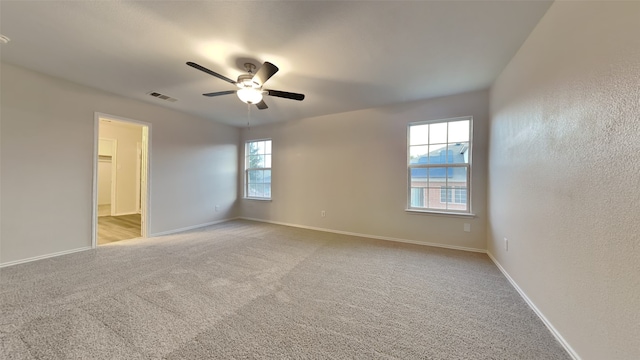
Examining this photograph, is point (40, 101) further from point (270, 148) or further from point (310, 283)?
point (310, 283)

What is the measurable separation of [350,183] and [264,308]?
9.47ft

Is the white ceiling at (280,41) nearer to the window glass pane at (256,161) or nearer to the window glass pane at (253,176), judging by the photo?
the window glass pane at (256,161)

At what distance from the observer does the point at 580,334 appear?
1.33 metres

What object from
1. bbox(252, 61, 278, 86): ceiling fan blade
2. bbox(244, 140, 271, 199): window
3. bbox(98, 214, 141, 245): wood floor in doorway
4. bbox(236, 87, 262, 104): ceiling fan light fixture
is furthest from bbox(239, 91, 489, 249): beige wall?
bbox(98, 214, 141, 245): wood floor in doorway

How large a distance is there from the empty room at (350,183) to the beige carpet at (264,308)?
2 centimetres

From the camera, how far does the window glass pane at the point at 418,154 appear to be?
3.69 metres

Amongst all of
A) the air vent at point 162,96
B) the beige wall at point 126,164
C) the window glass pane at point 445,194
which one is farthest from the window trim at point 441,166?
the beige wall at point 126,164

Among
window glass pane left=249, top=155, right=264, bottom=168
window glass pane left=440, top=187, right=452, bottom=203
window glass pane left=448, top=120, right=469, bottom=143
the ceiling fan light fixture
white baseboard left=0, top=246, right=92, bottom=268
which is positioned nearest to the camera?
the ceiling fan light fixture

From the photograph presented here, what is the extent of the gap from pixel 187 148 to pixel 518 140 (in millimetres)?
5451

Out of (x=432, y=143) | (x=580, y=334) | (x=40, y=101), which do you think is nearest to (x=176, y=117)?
(x=40, y=101)

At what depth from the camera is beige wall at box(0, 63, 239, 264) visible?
264 cm

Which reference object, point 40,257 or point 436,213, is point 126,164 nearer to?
point 40,257

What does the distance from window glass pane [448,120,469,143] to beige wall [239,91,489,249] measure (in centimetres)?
15

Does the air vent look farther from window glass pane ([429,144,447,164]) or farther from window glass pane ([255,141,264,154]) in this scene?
window glass pane ([429,144,447,164])
